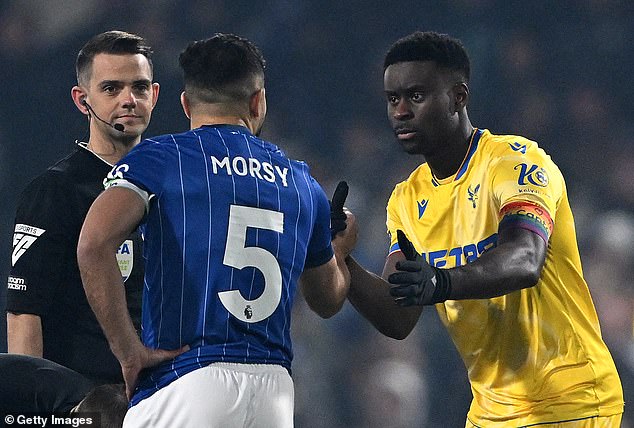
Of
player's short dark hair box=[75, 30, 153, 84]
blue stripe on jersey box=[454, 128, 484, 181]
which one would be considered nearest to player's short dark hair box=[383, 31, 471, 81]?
blue stripe on jersey box=[454, 128, 484, 181]

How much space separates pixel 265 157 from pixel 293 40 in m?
3.67

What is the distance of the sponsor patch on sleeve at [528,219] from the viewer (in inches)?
105

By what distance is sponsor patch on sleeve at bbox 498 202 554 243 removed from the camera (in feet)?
8.71

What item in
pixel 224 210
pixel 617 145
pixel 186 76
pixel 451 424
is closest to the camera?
pixel 224 210

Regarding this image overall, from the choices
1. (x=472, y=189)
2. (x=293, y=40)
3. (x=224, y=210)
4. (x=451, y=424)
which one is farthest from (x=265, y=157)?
(x=293, y=40)

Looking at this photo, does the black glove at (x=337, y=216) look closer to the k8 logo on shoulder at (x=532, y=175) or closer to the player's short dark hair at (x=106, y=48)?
the k8 logo on shoulder at (x=532, y=175)

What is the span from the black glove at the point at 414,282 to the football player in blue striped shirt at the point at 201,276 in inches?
9.8

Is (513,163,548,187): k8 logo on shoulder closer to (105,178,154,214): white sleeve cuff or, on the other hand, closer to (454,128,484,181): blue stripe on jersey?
(454,128,484,181): blue stripe on jersey

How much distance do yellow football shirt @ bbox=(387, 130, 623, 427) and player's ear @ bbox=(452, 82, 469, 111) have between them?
15 cm

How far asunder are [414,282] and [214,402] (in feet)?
1.78

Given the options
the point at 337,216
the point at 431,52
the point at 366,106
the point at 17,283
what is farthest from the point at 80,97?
the point at 366,106

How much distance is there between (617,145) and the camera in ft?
18.5

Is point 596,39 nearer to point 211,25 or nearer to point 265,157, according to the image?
point 211,25

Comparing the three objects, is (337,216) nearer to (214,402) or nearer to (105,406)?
(214,402)
